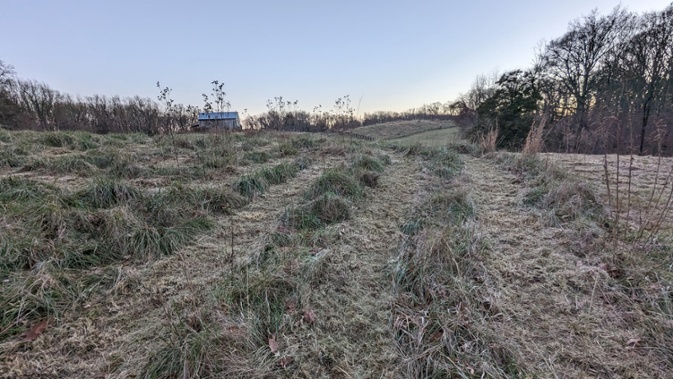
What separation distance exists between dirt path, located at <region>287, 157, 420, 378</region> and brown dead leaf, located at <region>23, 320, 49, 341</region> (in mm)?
1377

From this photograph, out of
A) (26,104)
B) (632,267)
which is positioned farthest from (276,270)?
(26,104)

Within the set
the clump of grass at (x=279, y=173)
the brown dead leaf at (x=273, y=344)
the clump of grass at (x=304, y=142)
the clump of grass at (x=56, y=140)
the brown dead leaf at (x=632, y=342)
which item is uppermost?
the clump of grass at (x=56, y=140)

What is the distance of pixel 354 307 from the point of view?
1721 millimetres

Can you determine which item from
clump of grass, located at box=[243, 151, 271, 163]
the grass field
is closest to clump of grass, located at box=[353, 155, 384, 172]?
the grass field

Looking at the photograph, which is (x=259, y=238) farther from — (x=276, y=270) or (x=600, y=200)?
(x=600, y=200)

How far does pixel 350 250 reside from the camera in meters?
2.37

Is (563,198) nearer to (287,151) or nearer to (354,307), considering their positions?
(354,307)

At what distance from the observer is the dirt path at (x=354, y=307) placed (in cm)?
134

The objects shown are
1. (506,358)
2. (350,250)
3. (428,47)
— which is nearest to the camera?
(506,358)

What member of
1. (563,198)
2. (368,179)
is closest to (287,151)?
(368,179)

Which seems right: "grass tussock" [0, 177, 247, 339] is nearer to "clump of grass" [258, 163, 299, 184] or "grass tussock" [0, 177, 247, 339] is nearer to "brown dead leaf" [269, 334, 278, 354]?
"clump of grass" [258, 163, 299, 184]

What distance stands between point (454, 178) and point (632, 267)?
112 inches

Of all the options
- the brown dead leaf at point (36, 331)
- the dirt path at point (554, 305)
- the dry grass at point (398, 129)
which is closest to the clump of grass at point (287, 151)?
the dirt path at point (554, 305)

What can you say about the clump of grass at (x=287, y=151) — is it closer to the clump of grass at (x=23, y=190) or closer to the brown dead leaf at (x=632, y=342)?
the clump of grass at (x=23, y=190)
